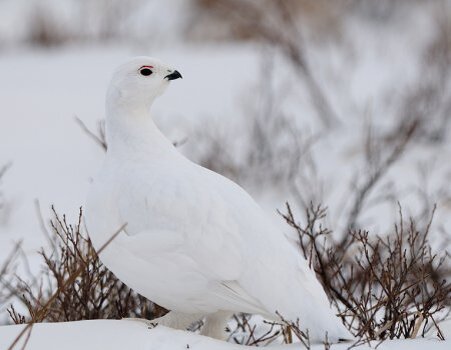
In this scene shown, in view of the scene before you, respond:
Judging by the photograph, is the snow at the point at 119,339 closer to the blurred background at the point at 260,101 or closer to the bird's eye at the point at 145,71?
the bird's eye at the point at 145,71

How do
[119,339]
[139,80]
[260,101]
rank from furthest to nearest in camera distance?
1. [260,101]
2. [139,80]
3. [119,339]

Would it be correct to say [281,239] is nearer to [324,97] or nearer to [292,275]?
[292,275]

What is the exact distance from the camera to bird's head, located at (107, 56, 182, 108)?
2.83 meters

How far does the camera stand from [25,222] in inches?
252

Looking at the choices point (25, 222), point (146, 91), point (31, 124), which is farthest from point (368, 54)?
point (146, 91)

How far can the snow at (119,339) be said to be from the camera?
256 cm

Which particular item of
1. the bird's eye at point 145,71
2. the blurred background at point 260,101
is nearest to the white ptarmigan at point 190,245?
the bird's eye at point 145,71

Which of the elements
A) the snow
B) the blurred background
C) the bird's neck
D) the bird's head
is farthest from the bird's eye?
the blurred background

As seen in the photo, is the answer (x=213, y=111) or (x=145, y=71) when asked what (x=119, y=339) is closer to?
(x=145, y=71)

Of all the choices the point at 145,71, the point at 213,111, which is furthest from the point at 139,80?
the point at 213,111

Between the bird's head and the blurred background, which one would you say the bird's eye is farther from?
the blurred background

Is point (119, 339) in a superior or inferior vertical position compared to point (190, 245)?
inferior

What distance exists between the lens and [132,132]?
9.37 feet

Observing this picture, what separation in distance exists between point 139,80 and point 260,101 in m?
5.71
